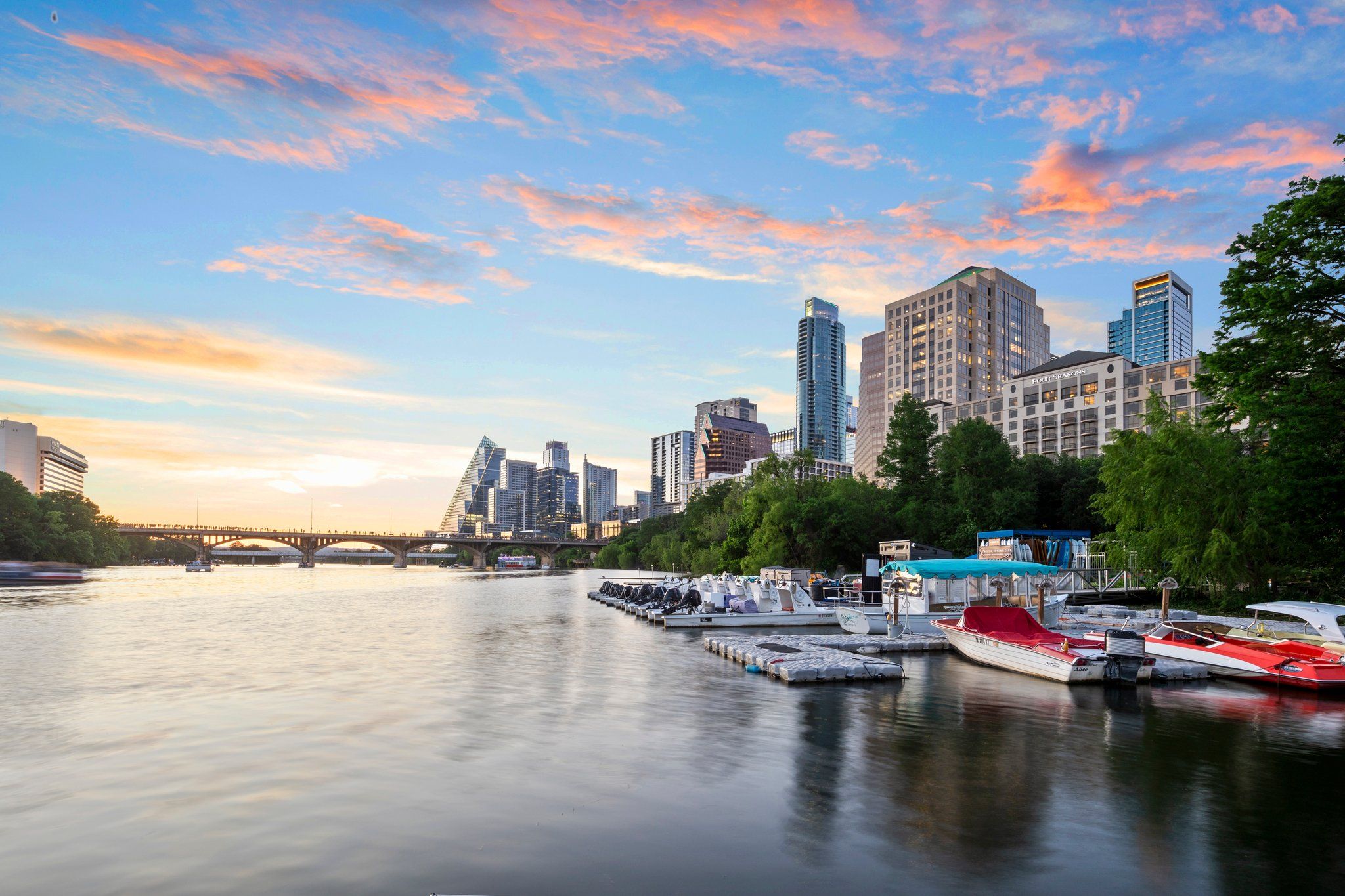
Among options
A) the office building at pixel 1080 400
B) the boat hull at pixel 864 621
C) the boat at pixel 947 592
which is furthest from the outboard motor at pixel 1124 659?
the office building at pixel 1080 400

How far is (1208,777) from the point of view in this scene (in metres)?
17.6

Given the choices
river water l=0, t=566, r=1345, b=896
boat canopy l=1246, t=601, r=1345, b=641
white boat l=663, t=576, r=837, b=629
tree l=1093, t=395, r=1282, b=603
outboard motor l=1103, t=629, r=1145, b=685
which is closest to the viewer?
river water l=0, t=566, r=1345, b=896

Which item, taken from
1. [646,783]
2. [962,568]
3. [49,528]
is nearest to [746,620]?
[962,568]

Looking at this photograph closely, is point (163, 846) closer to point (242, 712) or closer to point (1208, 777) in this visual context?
point (242, 712)

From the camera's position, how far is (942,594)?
48.5 meters

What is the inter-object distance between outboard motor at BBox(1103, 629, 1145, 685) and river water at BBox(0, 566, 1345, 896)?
3.94ft

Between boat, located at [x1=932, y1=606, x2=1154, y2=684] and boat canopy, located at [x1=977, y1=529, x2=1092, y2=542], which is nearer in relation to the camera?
boat, located at [x1=932, y1=606, x2=1154, y2=684]

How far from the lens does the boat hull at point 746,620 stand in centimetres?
5481

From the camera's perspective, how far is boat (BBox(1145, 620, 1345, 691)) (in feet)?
93.0

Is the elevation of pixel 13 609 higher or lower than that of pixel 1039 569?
lower

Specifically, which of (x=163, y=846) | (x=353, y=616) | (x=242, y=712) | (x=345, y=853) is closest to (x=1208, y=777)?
(x=345, y=853)

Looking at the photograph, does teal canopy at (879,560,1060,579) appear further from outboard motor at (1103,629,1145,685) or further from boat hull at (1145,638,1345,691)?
outboard motor at (1103,629,1145,685)

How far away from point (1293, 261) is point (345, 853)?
48.8m

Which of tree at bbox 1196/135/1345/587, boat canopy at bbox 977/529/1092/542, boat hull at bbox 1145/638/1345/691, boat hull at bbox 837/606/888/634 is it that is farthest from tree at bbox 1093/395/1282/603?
boat canopy at bbox 977/529/1092/542
